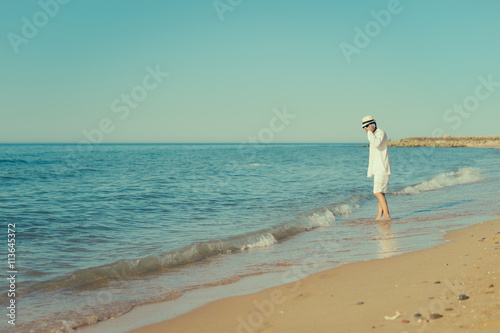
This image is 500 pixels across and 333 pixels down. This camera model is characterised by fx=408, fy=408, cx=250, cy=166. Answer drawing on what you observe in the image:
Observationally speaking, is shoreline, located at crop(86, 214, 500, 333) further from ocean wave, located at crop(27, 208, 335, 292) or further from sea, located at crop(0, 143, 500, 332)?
ocean wave, located at crop(27, 208, 335, 292)

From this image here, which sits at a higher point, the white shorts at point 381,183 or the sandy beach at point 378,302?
the white shorts at point 381,183

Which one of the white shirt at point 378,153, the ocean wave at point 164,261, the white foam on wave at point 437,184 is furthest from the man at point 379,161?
the white foam on wave at point 437,184

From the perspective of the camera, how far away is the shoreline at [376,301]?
131 inches

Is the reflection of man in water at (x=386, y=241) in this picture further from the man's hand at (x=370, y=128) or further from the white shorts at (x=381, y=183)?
the man's hand at (x=370, y=128)

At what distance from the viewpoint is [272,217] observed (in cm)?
1059

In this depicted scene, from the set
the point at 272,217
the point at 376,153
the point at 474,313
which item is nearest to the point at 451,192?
the point at 376,153

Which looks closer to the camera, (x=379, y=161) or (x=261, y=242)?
(x=261, y=242)

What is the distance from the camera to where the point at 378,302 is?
3.91 m

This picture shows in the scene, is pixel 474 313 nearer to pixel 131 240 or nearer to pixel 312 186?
pixel 131 240

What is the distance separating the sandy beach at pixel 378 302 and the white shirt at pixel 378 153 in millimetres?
4079

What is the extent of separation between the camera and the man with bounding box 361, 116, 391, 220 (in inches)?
367

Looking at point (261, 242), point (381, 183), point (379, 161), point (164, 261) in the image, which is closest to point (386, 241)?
point (261, 242)

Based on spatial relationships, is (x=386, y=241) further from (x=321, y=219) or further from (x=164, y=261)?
(x=164, y=261)

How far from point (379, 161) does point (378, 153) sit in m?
0.21
